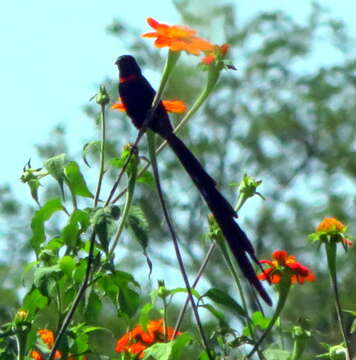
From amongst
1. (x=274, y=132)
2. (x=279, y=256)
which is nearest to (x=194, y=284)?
(x=279, y=256)

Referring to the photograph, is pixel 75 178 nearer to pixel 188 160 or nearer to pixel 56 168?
pixel 56 168

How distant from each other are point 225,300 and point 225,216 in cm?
15

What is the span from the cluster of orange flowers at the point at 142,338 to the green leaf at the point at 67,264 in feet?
0.86

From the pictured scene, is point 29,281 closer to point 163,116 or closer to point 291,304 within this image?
point 163,116

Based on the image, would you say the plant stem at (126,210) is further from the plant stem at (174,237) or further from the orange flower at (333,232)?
the orange flower at (333,232)

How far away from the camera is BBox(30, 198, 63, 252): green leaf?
1.67m

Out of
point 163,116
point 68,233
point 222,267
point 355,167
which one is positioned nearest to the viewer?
point 68,233

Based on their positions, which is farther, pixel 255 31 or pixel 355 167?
pixel 255 31

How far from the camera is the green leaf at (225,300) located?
1645mm

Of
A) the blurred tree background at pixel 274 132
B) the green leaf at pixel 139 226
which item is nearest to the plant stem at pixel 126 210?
the green leaf at pixel 139 226

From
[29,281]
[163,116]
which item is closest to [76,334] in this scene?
[29,281]

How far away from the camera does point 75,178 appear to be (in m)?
1.68

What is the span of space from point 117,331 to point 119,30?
691cm

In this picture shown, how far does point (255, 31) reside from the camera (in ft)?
53.7
